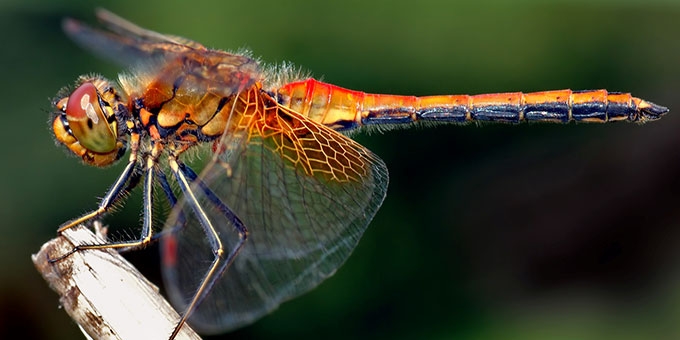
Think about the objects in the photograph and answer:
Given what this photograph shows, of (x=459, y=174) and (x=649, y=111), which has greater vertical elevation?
(x=649, y=111)

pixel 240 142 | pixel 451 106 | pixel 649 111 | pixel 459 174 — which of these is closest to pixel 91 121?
pixel 240 142

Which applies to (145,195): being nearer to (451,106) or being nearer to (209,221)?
(209,221)

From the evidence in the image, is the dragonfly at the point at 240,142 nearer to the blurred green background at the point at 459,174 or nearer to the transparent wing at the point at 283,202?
the transparent wing at the point at 283,202

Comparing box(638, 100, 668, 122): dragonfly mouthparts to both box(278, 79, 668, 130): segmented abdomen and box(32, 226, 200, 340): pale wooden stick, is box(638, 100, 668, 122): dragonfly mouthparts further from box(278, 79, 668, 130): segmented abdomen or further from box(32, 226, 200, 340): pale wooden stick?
box(32, 226, 200, 340): pale wooden stick

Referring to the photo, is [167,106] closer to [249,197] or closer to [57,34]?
[249,197]

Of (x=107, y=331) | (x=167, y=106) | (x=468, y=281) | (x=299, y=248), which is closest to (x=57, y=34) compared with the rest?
(x=167, y=106)

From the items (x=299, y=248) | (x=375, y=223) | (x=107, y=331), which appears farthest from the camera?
(x=375, y=223)

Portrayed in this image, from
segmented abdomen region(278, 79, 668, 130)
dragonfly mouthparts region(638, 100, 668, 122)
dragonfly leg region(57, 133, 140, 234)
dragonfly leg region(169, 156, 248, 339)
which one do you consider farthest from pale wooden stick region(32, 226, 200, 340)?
dragonfly mouthparts region(638, 100, 668, 122)
